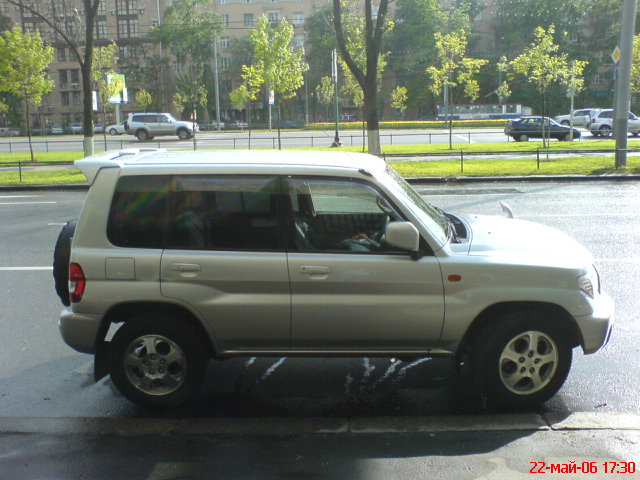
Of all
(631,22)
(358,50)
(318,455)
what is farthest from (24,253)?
(358,50)

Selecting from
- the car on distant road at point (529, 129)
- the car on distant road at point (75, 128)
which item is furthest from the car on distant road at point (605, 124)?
the car on distant road at point (75, 128)

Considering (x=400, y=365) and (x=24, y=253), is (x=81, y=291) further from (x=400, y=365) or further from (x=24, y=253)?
(x=24, y=253)

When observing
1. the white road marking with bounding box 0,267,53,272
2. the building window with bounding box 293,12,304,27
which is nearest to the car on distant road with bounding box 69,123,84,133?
the building window with bounding box 293,12,304,27

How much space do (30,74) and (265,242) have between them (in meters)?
26.7

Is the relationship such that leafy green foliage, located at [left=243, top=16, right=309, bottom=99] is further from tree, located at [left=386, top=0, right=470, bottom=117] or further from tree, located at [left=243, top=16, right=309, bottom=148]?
tree, located at [left=386, top=0, right=470, bottom=117]

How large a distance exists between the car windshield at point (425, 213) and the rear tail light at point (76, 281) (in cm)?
219

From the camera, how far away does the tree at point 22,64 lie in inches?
1041

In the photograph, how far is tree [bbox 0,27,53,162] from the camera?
86.8 feet

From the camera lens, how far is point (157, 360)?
15.1 feet

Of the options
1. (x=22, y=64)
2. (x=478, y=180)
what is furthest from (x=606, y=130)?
(x=22, y=64)

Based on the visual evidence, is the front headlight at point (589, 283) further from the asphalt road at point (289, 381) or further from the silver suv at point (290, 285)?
the asphalt road at point (289, 381)

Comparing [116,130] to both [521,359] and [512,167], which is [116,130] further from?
[521,359]

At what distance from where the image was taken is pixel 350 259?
4.42m

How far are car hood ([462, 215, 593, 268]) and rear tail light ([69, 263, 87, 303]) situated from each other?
2.59m
